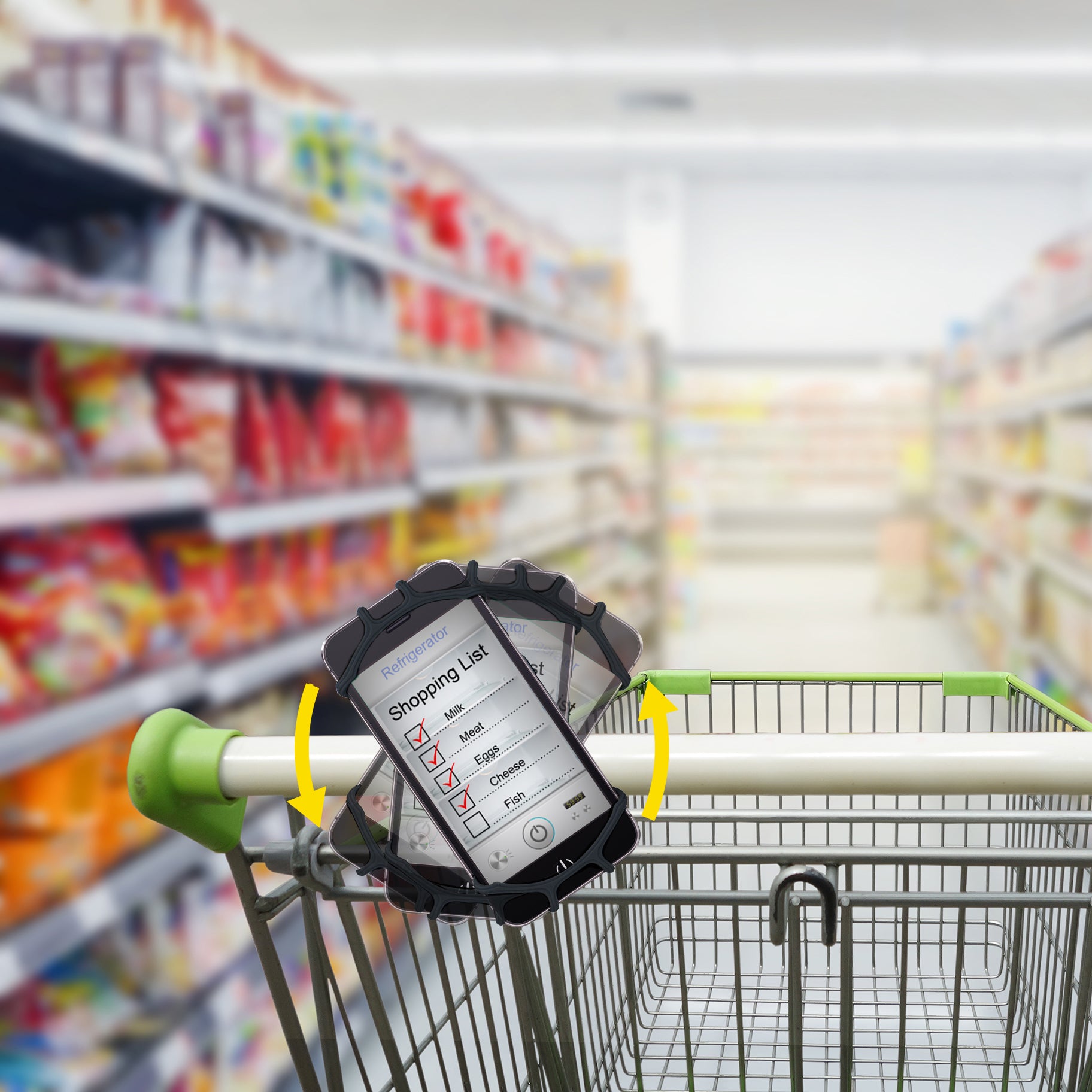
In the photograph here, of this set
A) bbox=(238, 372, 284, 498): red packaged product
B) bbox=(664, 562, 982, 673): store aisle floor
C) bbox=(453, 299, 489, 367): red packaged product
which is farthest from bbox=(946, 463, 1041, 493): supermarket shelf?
bbox=(238, 372, 284, 498): red packaged product

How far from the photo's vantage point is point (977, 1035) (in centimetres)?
99

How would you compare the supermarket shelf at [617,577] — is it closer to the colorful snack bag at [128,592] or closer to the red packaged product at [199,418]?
the red packaged product at [199,418]

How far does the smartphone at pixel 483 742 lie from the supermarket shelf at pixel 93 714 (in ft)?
3.25

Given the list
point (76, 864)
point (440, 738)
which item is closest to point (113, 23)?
point (76, 864)

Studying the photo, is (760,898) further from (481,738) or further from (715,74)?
(715,74)

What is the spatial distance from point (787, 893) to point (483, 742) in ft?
0.74

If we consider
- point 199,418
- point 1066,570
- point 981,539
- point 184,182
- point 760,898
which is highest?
point 184,182

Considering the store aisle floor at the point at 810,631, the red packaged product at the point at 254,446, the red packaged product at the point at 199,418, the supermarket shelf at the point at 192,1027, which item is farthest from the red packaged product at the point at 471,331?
the store aisle floor at the point at 810,631

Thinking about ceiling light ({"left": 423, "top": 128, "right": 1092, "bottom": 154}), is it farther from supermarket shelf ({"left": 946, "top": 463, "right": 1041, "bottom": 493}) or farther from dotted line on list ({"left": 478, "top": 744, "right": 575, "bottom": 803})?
dotted line on list ({"left": 478, "top": 744, "right": 575, "bottom": 803})

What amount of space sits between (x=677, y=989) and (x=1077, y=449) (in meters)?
3.05

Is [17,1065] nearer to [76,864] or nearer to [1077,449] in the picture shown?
[76,864]

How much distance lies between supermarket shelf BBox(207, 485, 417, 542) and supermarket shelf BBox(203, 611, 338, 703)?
0.75 ft

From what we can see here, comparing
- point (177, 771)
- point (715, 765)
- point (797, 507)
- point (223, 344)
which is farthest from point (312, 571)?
point (797, 507)

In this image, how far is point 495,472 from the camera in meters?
3.29
